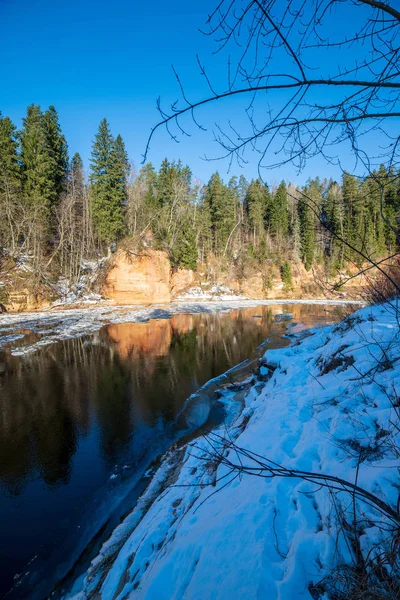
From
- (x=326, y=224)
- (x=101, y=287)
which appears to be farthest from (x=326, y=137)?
(x=101, y=287)

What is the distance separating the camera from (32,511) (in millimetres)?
5203

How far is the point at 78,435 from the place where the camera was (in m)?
7.64

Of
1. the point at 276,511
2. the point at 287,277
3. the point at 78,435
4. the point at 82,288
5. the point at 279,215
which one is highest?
the point at 279,215

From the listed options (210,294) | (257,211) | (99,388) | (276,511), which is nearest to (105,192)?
(210,294)

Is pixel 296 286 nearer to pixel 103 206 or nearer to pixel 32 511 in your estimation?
pixel 103 206

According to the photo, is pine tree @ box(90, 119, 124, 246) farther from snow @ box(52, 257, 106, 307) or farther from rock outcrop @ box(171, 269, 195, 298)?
rock outcrop @ box(171, 269, 195, 298)

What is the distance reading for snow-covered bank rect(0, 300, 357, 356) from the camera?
17.7 metres

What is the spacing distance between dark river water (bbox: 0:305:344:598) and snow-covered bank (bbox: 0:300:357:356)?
1.92 metres

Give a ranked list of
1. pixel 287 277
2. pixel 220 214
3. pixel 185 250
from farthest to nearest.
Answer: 1. pixel 220 214
2. pixel 287 277
3. pixel 185 250

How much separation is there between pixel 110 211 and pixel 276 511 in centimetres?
3796

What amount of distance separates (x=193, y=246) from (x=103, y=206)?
45.6 ft

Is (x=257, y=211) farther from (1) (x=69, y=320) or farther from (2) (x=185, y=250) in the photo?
(1) (x=69, y=320)

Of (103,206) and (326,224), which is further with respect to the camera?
(103,206)

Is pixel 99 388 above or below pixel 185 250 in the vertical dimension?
below
